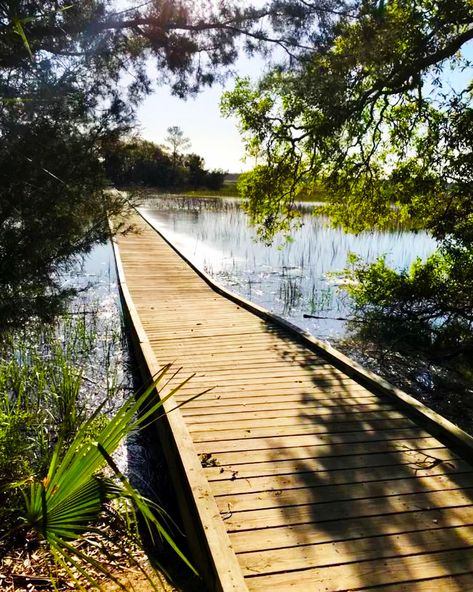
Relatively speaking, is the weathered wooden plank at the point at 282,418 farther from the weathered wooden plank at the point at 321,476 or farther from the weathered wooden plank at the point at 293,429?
the weathered wooden plank at the point at 321,476

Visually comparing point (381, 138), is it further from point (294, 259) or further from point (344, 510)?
point (344, 510)

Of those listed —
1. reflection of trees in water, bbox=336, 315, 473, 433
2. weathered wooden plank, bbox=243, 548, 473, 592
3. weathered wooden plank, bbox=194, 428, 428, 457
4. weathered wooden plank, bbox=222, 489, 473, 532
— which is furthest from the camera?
reflection of trees in water, bbox=336, 315, 473, 433

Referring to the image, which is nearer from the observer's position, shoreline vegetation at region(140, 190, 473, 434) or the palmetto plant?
the palmetto plant

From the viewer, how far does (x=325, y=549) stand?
2.36 metres

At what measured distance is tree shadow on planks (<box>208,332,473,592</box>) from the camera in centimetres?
224

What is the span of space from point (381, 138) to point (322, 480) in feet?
25.7

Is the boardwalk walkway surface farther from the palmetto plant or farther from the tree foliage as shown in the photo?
the tree foliage

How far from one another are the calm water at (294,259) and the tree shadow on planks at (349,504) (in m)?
4.57

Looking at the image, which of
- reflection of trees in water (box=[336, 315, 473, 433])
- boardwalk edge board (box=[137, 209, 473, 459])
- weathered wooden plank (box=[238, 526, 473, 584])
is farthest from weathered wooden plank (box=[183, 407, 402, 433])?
reflection of trees in water (box=[336, 315, 473, 433])

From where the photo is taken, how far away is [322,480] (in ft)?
9.64

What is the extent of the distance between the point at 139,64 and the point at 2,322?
3.86m

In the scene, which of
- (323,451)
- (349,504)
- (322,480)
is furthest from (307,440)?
(349,504)

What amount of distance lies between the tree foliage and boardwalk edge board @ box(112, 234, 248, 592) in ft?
16.5

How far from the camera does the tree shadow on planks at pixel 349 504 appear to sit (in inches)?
88.0
